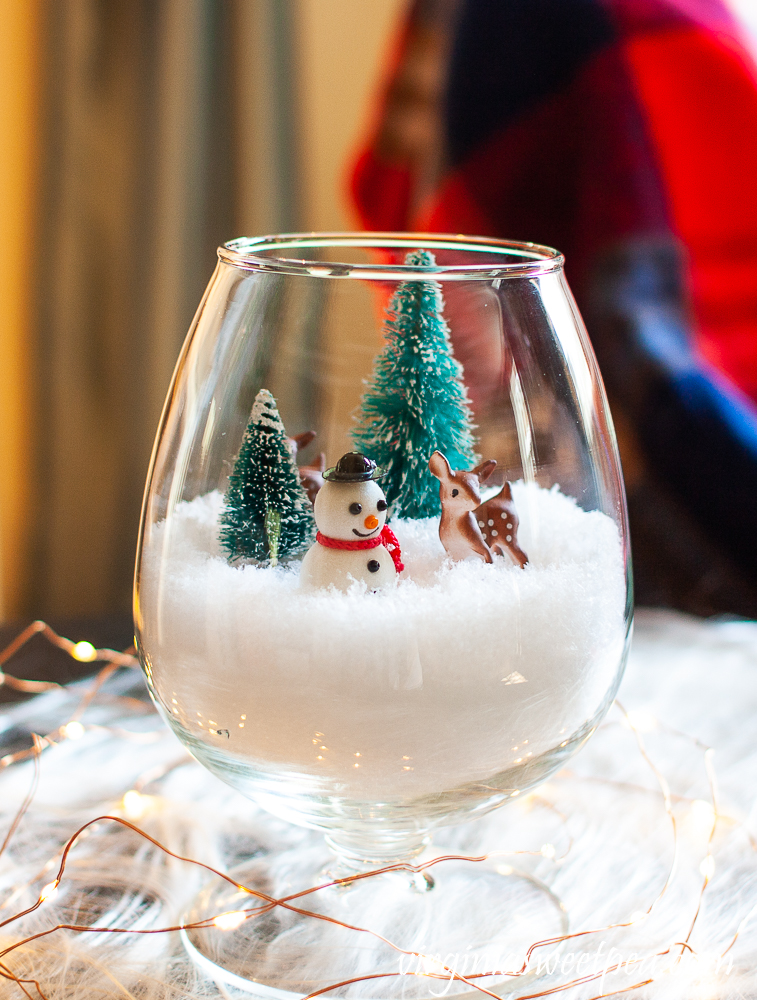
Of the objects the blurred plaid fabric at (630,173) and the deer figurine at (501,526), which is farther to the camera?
the blurred plaid fabric at (630,173)

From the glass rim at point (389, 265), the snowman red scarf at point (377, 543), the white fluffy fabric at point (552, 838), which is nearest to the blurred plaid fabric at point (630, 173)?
the white fluffy fabric at point (552, 838)

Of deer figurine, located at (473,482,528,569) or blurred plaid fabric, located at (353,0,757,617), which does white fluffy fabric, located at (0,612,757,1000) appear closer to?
deer figurine, located at (473,482,528,569)

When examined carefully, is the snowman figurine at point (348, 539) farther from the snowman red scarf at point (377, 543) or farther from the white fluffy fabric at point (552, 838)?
the white fluffy fabric at point (552, 838)

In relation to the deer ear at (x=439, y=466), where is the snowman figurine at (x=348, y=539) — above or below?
below

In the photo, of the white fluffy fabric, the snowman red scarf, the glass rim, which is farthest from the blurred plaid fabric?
the snowman red scarf

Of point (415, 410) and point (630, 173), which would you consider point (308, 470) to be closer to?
point (415, 410)

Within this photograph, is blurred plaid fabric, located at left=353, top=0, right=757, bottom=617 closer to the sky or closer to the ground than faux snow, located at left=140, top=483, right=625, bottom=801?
closer to the sky

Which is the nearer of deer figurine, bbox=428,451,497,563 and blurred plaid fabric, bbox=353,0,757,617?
deer figurine, bbox=428,451,497,563
